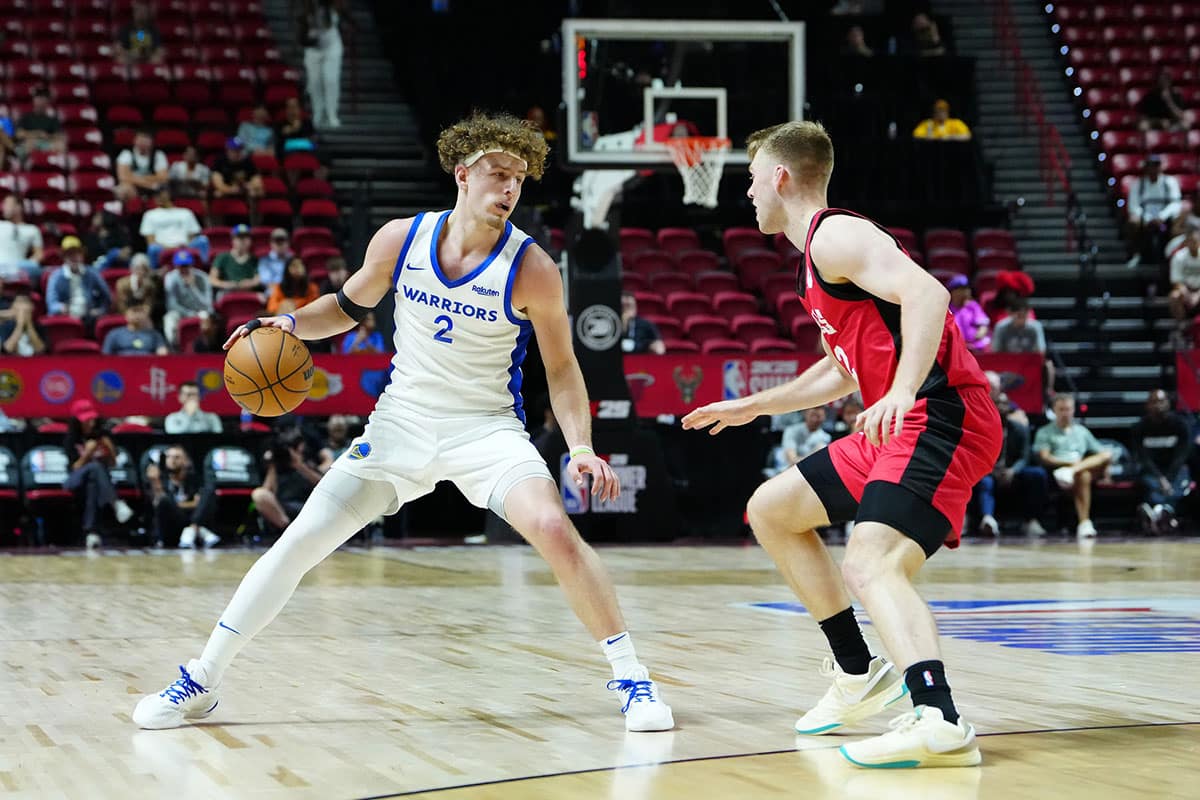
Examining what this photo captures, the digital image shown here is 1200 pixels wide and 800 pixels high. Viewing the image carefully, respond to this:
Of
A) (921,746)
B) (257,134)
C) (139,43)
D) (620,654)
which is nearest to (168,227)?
(257,134)

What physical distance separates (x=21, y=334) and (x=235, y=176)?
4.41 metres

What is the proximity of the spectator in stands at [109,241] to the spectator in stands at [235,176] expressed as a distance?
1414 millimetres

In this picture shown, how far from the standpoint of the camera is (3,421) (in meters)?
13.7

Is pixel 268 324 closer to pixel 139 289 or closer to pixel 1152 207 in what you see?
pixel 139 289

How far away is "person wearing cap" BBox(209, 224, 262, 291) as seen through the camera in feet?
52.5

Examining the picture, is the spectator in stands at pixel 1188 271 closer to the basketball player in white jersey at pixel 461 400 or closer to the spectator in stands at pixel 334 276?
the spectator in stands at pixel 334 276

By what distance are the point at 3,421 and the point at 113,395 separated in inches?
37.4

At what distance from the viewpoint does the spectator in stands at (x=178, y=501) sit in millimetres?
13547

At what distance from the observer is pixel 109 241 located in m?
16.7

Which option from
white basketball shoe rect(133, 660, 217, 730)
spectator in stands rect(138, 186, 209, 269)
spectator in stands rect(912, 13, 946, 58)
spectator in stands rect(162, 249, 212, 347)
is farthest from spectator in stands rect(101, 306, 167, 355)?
spectator in stands rect(912, 13, 946, 58)

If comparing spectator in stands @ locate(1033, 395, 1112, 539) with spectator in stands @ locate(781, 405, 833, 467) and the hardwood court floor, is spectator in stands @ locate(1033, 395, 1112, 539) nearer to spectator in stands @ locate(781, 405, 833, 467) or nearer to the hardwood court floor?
spectator in stands @ locate(781, 405, 833, 467)

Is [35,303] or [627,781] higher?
[35,303]

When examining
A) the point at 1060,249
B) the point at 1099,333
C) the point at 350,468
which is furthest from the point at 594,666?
the point at 1060,249

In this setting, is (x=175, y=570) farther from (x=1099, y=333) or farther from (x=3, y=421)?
(x=1099, y=333)
